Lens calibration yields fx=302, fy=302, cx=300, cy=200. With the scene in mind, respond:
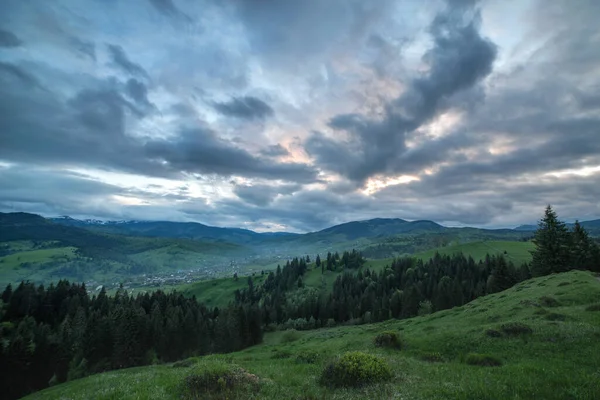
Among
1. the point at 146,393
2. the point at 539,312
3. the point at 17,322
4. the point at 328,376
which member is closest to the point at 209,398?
the point at 146,393

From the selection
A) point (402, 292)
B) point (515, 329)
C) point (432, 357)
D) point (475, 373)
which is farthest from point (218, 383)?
point (402, 292)

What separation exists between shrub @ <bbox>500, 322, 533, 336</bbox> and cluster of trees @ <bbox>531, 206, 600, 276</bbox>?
218 feet

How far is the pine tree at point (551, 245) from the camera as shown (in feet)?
244

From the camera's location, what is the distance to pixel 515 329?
2477 cm

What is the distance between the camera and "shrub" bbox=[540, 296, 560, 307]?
36.8m

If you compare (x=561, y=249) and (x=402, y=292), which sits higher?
(x=561, y=249)

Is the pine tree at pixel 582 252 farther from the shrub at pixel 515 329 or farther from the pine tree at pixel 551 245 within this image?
the shrub at pixel 515 329

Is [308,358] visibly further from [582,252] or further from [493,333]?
[582,252]

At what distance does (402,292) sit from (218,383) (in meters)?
125

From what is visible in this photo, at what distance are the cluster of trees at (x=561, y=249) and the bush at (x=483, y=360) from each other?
244ft

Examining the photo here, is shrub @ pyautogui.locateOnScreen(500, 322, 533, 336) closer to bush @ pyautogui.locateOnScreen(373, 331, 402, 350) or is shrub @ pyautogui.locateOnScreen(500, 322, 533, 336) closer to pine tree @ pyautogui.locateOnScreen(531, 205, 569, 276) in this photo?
bush @ pyautogui.locateOnScreen(373, 331, 402, 350)

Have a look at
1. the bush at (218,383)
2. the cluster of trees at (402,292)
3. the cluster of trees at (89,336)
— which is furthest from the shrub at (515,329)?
the cluster of trees at (89,336)

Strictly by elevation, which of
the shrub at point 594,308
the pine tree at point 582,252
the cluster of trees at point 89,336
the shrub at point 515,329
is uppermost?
the pine tree at point 582,252

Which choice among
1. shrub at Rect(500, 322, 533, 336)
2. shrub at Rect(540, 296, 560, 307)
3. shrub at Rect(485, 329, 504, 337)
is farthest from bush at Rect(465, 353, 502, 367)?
shrub at Rect(540, 296, 560, 307)
